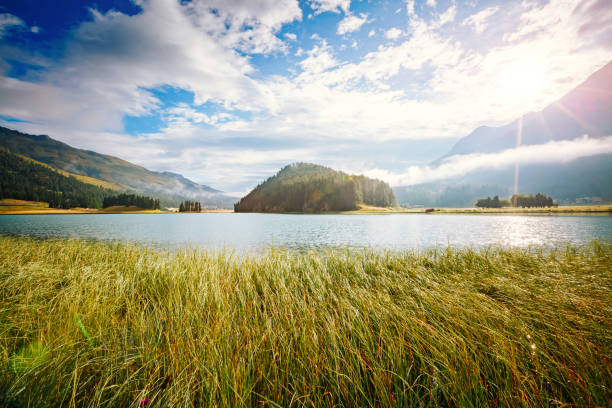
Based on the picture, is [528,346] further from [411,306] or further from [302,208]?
[302,208]

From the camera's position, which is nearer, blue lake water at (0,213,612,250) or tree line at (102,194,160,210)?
blue lake water at (0,213,612,250)

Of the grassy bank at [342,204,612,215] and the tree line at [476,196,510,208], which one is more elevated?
the tree line at [476,196,510,208]

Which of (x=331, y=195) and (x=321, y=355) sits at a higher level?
(x=331, y=195)

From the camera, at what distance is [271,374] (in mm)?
3070

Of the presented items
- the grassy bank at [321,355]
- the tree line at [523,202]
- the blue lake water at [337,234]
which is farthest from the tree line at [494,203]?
the grassy bank at [321,355]

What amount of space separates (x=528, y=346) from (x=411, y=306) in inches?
64.3

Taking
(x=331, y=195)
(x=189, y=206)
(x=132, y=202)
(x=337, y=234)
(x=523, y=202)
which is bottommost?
(x=189, y=206)

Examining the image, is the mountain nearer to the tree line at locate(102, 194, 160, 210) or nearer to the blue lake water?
the tree line at locate(102, 194, 160, 210)

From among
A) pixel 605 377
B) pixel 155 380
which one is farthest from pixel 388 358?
pixel 155 380

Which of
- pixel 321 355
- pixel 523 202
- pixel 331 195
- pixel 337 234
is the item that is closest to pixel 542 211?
pixel 523 202

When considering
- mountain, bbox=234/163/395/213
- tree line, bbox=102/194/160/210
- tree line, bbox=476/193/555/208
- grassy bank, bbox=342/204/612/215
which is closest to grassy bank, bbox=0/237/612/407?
grassy bank, bbox=342/204/612/215

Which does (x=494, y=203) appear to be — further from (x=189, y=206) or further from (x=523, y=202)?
(x=189, y=206)

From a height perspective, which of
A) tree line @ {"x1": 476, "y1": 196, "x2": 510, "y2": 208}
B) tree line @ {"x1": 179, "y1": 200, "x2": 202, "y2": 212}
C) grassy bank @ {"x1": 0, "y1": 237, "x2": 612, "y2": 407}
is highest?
tree line @ {"x1": 476, "y1": 196, "x2": 510, "y2": 208}

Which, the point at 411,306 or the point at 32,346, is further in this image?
the point at 411,306
